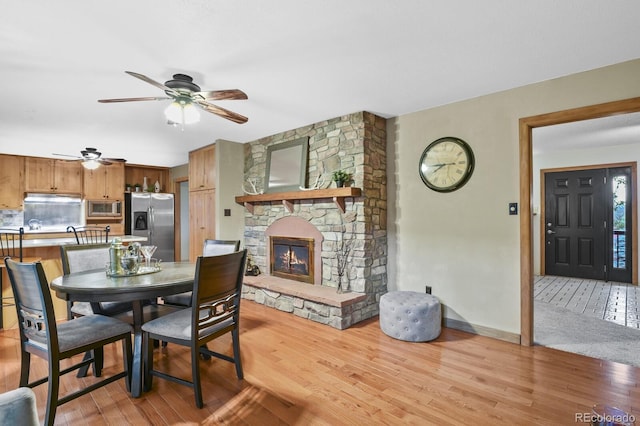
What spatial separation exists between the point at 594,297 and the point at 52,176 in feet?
30.4

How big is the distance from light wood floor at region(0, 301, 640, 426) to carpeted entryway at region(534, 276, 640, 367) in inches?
11.1

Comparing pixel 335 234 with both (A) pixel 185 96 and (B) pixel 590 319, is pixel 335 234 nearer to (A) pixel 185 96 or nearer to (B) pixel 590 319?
(A) pixel 185 96

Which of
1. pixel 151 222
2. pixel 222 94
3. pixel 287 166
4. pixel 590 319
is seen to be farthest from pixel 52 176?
pixel 590 319

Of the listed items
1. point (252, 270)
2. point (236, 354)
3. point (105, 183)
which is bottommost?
point (236, 354)

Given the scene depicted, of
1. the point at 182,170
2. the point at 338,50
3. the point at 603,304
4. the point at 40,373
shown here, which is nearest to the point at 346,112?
Result: the point at 338,50

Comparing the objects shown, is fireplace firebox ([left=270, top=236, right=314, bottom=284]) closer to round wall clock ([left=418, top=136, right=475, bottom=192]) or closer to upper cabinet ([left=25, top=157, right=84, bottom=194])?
round wall clock ([left=418, top=136, right=475, bottom=192])

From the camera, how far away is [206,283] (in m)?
2.03

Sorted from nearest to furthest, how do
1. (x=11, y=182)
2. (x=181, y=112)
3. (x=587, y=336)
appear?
(x=181, y=112) → (x=587, y=336) → (x=11, y=182)

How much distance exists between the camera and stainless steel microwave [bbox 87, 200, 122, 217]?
6.54m

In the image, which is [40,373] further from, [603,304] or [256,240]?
[603,304]

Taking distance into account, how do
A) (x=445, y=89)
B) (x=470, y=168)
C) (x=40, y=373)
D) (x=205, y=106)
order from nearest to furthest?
(x=40, y=373) < (x=205, y=106) < (x=445, y=89) < (x=470, y=168)

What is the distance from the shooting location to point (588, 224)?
5887 mm

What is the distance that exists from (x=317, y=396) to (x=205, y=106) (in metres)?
2.39

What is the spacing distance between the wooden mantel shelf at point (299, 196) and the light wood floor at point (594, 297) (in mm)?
3155
